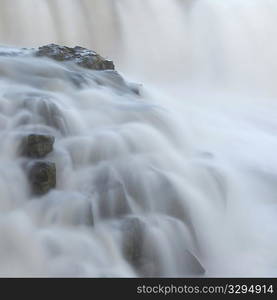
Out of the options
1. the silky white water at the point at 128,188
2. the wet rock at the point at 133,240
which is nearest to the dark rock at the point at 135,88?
the silky white water at the point at 128,188

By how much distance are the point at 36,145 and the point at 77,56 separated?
304 centimetres

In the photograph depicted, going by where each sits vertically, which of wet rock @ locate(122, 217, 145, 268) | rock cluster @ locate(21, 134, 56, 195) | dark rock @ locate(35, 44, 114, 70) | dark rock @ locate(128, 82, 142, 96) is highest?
dark rock @ locate(35, 44, 114, 70)

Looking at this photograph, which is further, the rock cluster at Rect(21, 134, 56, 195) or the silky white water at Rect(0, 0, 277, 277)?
the rock cluster at Rect(21, 134, 56, 195)

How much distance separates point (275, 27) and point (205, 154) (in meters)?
9.73

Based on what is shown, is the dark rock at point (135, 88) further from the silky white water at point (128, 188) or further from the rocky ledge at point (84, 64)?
the silky white water at point (128, 188)

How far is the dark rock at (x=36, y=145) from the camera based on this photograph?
406 centimetres

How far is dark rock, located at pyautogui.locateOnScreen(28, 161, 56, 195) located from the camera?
389 cm

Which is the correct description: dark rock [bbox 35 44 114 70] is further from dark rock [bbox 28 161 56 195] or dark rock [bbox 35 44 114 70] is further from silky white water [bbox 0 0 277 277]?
dark rock [bbox 28 161 56 195]

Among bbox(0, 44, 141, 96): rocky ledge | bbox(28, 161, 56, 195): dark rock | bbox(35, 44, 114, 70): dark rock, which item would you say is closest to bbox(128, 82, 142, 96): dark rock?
bbox(0, 44, 141, 96): rocky ledge

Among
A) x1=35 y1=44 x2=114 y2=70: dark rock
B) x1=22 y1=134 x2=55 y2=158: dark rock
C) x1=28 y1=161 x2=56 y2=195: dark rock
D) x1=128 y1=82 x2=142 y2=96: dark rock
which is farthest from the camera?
x1=35 y1=44 x2=114 y2=70: dark rock

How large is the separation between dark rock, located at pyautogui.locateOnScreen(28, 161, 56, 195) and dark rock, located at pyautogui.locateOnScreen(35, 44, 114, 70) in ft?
9.72

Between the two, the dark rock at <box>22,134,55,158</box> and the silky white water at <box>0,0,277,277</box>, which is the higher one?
the dark rock at <box>22,134,55,158</box>

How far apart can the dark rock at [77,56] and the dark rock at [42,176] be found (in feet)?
9.72
